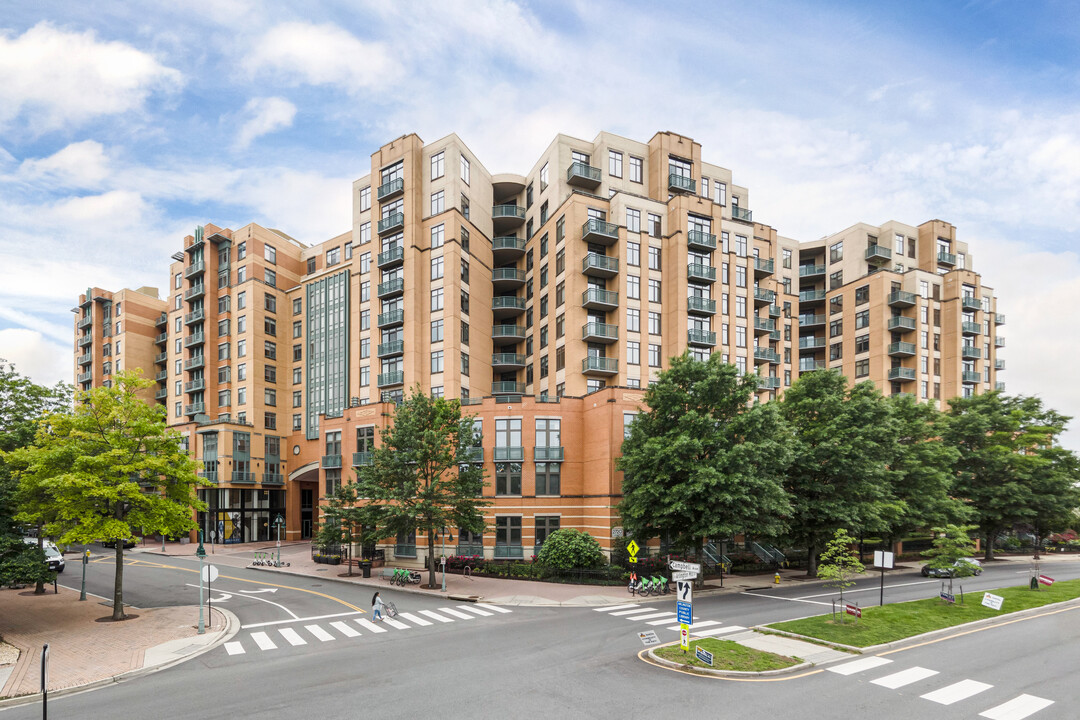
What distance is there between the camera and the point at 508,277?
5912 centimetres

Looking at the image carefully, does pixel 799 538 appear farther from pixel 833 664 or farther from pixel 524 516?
pixel 833 664

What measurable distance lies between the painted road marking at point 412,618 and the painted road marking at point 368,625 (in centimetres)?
160

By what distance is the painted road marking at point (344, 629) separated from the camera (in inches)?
946

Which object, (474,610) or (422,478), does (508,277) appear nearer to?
(422,478)

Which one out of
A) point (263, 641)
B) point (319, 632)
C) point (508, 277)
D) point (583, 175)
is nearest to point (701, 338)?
point (583, 175)

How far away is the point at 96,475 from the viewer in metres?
26.4

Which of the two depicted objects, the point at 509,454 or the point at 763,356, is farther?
the point at 763,356

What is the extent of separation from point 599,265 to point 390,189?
22.6m

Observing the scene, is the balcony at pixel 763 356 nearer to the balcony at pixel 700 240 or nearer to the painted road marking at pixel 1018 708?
the balcony at pixel 700 240

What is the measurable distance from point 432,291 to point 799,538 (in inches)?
1427

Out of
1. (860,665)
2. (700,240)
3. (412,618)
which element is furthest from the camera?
(700,240)

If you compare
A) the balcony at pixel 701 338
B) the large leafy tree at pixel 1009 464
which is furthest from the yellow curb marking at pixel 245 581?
the large leafy tree at pixel 1009 464

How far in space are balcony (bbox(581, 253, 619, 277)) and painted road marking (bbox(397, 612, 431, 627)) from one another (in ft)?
102

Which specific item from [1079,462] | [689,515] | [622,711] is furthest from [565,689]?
[1079,462]
